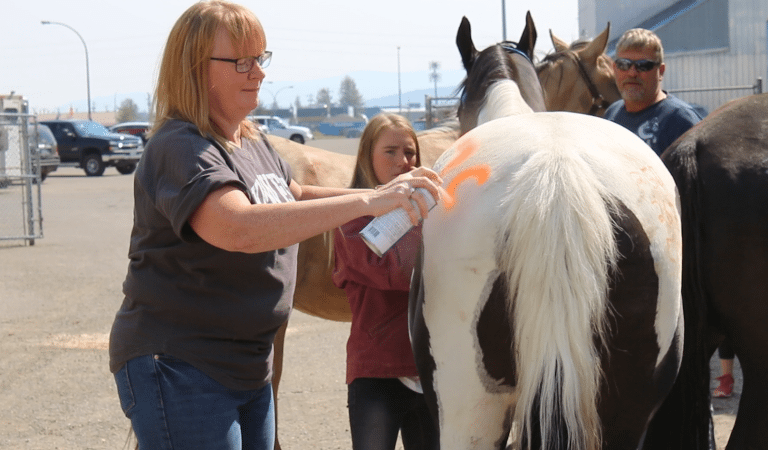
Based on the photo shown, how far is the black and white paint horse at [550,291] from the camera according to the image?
1.96 m

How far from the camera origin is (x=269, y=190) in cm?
220

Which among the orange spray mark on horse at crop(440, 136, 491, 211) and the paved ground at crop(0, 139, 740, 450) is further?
the paved ground at crop(0, 139, 740, 450)

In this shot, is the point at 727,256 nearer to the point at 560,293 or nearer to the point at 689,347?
the point at 689,347

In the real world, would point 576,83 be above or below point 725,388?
above

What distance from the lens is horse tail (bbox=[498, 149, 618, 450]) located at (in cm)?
195

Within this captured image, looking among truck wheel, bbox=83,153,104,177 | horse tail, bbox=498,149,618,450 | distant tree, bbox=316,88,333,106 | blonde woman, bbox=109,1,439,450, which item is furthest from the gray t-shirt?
distant tree, bbox=316,88,333,106

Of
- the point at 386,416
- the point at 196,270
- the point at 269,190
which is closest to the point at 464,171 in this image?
the point at 269,190

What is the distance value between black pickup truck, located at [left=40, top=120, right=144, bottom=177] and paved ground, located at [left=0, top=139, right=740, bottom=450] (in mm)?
16544

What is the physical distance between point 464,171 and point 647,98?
102 inches

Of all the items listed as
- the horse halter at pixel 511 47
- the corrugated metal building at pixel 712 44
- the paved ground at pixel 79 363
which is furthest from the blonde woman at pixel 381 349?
the corrugated metal building at pixel 712 44

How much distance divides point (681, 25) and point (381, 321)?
28.9 m

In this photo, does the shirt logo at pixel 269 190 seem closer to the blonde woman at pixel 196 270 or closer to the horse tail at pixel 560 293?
the blonde woman at pixel 196 270

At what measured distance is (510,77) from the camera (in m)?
3.31

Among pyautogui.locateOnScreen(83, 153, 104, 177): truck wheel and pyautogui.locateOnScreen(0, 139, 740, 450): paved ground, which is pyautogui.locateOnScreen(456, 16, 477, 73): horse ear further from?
pyautogui.locateOnScreen(83, 153, 104, 177): truck wheel
